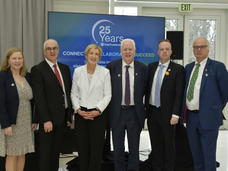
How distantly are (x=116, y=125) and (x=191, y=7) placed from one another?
4136mm

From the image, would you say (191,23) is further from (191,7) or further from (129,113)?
(129,113)

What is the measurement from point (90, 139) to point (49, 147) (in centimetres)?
45


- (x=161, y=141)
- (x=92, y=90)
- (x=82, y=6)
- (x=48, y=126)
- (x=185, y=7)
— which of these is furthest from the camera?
(x=185, y=7)

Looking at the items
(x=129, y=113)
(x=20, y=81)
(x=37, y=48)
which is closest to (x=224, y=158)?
(x=129, y=113)

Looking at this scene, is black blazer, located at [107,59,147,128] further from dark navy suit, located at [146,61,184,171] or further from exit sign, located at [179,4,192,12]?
exit sign, located at [179,4,192,12]

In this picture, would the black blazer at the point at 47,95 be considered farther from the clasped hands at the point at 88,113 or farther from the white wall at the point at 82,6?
the white wall at the point at 82,6

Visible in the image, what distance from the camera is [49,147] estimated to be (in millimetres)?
3277

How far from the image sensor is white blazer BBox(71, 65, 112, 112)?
332 cm

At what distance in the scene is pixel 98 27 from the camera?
17.1ft

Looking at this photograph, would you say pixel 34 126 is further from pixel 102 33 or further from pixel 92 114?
pixel 102 33

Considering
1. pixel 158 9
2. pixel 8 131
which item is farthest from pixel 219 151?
pixel 8 131

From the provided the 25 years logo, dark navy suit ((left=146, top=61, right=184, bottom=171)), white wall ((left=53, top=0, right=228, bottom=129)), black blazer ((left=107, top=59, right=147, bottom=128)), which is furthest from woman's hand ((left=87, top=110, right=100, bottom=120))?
white wall ((left=53, top=0, right=228, bottom=129))

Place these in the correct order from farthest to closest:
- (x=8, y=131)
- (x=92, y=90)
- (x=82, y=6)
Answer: (x=82, y=6) → (x=92, y=90) → (x=8, y=131)

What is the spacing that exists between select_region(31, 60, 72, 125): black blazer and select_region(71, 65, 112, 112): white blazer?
0.17 meters
